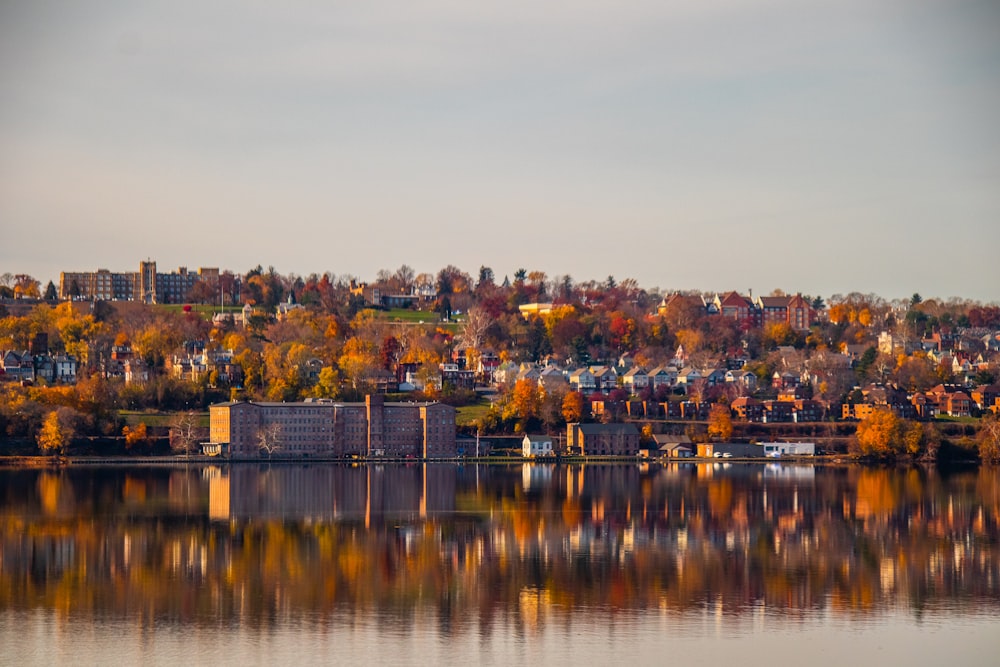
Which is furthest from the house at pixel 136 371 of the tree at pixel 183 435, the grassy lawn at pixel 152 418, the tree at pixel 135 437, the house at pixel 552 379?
the house at pixel 552 379

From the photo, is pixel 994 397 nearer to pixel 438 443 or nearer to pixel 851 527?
pixel 438 443

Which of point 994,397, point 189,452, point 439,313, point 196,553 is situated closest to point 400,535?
point 196,553

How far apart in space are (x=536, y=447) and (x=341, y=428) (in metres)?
9.29

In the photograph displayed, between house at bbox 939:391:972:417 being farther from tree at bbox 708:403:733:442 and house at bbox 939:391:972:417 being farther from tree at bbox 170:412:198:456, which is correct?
tree at bbox 170:412:198:456

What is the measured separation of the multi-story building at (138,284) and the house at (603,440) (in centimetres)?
5419

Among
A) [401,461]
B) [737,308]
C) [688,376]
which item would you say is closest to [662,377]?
[688,376]

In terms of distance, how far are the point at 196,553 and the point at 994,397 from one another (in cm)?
5410

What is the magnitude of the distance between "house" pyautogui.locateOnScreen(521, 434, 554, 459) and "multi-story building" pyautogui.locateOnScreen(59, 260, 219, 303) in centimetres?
5445

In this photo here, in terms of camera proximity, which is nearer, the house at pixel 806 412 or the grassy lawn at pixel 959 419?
the grassy lawn at pixel 959 419

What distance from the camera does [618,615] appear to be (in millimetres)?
25234

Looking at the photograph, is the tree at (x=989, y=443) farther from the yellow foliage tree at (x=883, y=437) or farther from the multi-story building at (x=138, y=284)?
the multi-story building at (x=138, y=284)

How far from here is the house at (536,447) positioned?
67.1 meters

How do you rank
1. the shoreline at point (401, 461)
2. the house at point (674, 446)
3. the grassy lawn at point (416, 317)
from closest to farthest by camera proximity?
the shoreline at point (401, 461), the house at point (674, 446), the grassy lawn at point (416, 317)

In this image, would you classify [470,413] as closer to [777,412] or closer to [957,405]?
[777,412]
